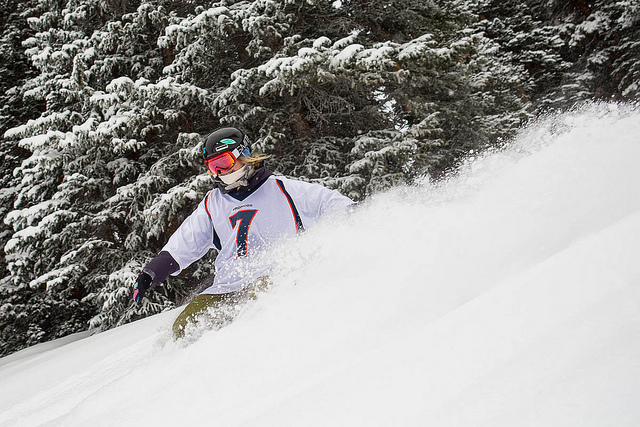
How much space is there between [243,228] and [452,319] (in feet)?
7.32

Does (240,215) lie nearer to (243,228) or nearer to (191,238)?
(243,228)

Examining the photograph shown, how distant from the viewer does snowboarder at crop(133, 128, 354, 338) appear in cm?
326

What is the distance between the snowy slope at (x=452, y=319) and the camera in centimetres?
100

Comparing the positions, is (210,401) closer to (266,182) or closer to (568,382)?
(568,382)

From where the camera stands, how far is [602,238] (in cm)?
142

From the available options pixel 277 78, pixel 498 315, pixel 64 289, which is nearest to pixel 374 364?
pixel 498 315

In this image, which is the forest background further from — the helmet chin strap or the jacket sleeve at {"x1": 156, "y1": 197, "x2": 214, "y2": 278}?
the jacket sleeve at {"x1": 156, "y1": 197, "x2": 214, "y2": 278}

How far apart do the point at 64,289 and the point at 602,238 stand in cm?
1098

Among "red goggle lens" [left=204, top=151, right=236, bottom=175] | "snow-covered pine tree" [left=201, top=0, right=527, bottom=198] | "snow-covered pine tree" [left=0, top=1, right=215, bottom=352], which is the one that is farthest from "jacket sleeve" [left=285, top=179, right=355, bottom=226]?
"snow-covered pine tree" [left=0, top=1, right=215, bottom=352]

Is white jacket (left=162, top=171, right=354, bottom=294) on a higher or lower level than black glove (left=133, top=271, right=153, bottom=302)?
higher

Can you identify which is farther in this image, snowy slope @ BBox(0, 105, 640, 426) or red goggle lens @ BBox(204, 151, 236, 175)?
red goggle lens @ BBox(204, 151, 236, 175)

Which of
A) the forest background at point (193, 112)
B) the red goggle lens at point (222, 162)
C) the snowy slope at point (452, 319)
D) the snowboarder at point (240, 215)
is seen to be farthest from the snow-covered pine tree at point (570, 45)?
the red goggle lens at point (222, 162)

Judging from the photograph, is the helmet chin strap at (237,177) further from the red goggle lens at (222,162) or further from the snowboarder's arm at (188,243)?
the snowboarder's arm at (188,243)

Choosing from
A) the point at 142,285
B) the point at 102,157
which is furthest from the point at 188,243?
the point at 102,157
